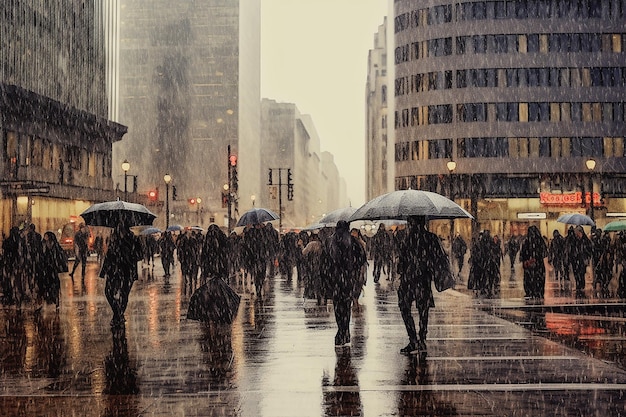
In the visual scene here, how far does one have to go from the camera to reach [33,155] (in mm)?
59094

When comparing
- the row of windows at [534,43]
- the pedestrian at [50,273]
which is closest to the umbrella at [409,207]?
the pedestrian at [50,273]

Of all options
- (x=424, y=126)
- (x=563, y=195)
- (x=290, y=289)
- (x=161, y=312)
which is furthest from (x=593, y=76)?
(x=161, y=312)

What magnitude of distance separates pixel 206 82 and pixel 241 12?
52.6 ft

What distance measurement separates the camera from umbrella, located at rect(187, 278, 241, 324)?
586 inches

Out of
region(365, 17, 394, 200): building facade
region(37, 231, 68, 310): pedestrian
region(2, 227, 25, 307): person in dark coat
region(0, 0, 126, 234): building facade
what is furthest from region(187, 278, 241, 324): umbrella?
region(365, 17, 394, 200): building facade

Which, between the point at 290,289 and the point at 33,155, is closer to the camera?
the point at 290,289

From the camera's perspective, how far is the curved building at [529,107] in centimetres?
7544

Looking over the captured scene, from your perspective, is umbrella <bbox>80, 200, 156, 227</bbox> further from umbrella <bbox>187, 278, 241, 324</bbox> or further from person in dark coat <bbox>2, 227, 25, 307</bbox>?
person in dark coat <bbox>2, 227, 25, 307</bbox>

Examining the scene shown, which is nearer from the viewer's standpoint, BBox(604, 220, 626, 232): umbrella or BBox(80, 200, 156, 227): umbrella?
BBox(80, 200, 156, 227): umbrella

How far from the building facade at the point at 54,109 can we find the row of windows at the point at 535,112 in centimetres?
3320

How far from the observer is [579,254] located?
24641 mm

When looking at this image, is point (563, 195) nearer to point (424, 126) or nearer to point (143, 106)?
point (424, 126)

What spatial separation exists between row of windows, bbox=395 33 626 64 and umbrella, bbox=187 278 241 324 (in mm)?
66948

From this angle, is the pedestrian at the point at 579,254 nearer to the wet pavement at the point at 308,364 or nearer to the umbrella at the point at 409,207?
the wet pavement at the point at 308,364
